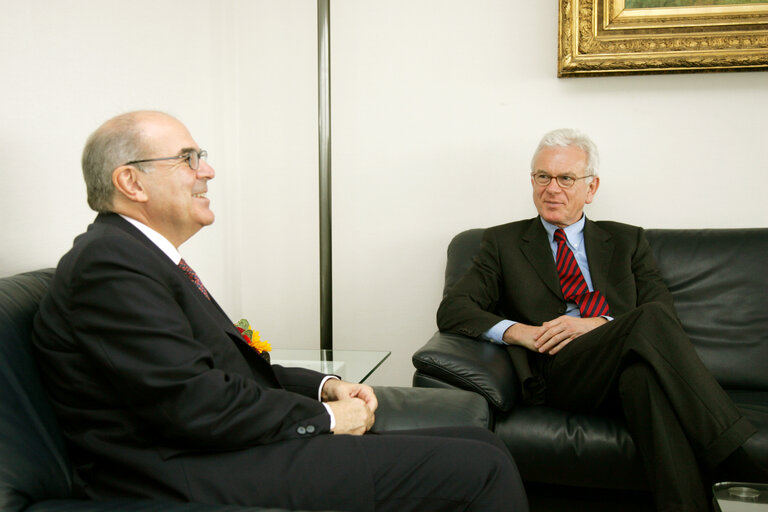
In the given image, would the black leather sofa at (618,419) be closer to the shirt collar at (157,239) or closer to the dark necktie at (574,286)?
the dark necktie at (574,286)

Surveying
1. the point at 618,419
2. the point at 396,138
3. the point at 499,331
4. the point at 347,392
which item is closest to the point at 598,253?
the point at 499,331

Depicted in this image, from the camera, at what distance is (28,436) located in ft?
3.88

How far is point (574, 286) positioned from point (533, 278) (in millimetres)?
141

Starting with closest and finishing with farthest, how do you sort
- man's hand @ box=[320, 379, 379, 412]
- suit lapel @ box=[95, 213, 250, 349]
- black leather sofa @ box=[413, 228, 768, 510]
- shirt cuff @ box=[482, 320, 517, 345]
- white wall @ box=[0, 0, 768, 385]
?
suit lapel @ box=[95, 213, 250, 349], man's hand @ box=[320, 379, 379, 412], black leather sofa @ box=[413, 228, 768, 510], shirt cuff @ box=[482, 320, 517, 345], white wall @ box=[0, 0, 768, 385]

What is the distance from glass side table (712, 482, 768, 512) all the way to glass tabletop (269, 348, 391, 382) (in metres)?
0.99

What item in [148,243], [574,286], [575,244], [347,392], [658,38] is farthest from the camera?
[658,38]

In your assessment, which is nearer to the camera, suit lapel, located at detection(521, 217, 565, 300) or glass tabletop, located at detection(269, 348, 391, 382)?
glass tabletop, located at detection(269, 348, 391, 382)

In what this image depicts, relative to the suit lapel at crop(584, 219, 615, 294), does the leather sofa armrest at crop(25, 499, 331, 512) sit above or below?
below

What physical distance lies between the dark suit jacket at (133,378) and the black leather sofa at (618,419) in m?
0.83

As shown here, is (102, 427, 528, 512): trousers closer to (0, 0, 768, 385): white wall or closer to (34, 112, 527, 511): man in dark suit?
(34, 112, 527, 511): man in dark suit

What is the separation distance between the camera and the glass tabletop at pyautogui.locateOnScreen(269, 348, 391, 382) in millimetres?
2090

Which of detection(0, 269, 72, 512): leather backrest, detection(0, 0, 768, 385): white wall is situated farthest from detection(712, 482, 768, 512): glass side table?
detection(0, 0, 768, 385): white wall

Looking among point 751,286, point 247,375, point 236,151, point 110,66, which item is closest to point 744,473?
point 751,286

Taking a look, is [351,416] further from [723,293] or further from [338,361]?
[723,293]
